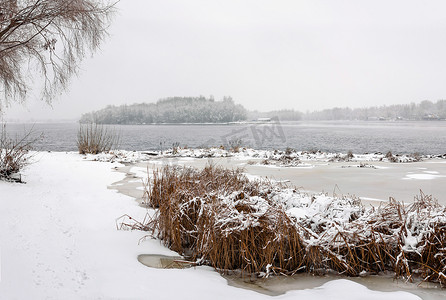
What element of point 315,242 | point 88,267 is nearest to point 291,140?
point 315,242

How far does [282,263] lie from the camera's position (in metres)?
3.14

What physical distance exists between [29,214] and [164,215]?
180cm

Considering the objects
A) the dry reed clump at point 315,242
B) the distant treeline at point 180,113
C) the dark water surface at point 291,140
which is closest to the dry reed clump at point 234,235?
the dry reed clump at point 315,242

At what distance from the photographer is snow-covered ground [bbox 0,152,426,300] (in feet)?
8.06

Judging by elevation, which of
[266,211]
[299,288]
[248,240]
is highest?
[266,211]

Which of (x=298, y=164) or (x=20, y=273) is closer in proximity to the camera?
(x=20, y=273)

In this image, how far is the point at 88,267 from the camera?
9.39 ft

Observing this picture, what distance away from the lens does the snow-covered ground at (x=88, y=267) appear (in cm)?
246

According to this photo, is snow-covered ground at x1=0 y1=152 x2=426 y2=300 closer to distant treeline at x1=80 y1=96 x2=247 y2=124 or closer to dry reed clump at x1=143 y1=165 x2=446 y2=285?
dry reed clump at x1=143 y1=165 x2=446 y2=285

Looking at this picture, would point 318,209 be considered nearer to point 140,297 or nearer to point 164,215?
point 164,215

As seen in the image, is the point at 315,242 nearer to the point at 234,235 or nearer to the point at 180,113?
the point at 234,235

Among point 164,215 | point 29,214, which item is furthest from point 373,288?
point 29,214

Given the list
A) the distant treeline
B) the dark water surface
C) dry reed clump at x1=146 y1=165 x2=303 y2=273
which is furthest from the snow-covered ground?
the distant treeline

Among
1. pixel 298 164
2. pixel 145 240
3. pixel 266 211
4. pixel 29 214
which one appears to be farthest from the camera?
pixel 298 164
